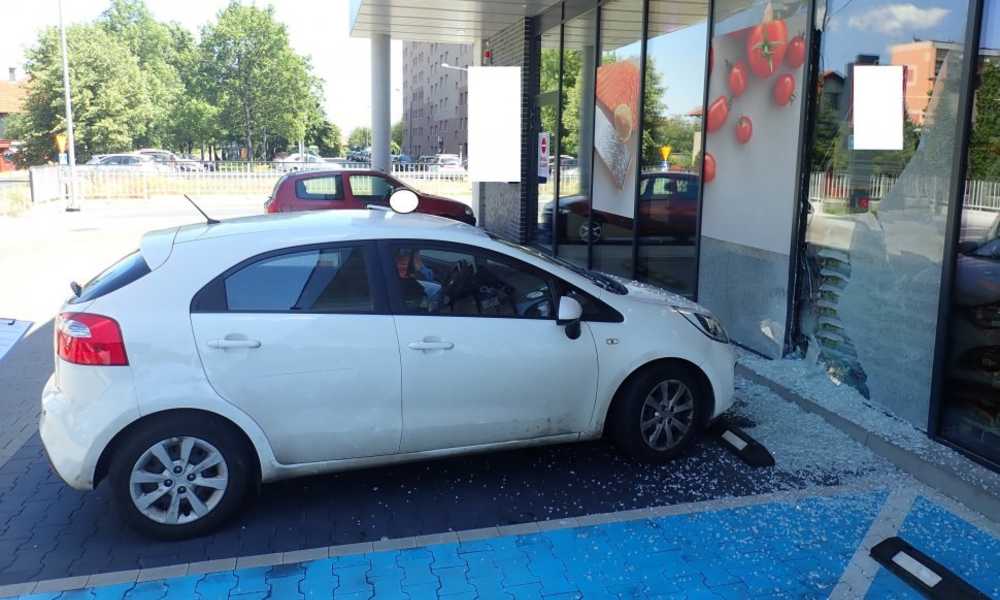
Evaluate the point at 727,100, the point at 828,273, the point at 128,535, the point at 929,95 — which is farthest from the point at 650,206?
the point at 128,535

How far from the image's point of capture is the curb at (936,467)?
4266 mm

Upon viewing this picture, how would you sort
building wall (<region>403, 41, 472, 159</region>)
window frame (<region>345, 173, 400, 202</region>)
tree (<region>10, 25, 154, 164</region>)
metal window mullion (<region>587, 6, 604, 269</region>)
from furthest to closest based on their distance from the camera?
building wall (<region>403, 41, 472, 159</region>) < tree (<region>10, 25, 154, 164</region>) < window frame (<region>345, 173, 400, 202</region>) < metal window mullion (<region>587, 6, 604, 269</region>)

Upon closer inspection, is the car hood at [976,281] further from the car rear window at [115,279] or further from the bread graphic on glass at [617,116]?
the bread graphic on glass at [617,116]

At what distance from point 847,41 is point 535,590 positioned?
4.57 meters

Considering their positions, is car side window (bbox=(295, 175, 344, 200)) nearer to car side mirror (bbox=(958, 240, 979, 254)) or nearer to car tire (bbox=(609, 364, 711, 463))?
car tire (bbox=(609, 364, 711, 463))

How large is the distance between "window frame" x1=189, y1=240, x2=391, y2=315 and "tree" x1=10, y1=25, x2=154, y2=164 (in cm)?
4808

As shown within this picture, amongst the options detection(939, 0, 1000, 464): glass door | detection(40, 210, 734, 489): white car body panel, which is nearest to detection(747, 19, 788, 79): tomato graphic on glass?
detection(939, 0, 1000, 464): glass door

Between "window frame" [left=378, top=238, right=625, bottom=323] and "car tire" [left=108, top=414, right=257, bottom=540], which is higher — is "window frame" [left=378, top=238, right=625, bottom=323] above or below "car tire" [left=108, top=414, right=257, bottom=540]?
above

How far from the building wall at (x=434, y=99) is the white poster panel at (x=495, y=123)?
57.7 metres

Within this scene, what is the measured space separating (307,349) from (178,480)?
861 mm

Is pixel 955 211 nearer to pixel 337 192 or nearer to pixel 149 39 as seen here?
pixel 337 192

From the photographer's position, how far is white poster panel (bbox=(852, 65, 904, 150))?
540 centimetres

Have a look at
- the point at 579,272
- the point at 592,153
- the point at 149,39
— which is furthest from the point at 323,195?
the point at 149,39

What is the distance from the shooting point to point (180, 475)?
387 centimetres
